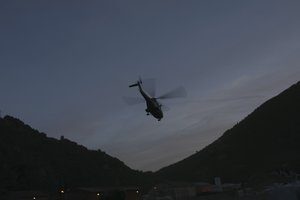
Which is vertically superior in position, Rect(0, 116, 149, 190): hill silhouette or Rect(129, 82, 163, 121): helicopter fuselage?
Rect(0, 116, 149, 190): hill silhouette

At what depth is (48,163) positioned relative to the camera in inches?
6088

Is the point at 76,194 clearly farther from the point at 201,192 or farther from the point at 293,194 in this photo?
the point at 293,194

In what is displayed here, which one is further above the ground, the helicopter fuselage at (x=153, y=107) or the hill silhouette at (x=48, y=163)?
the hill silhouette at (x=48, y=163)

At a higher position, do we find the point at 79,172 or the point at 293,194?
the point at 79,172

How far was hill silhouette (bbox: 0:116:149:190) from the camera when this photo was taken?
123 metres

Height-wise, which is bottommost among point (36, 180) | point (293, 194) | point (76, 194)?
point (293, 194)

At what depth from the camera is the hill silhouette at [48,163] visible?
4850 inches

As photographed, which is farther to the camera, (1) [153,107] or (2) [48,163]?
(2) [48,163]

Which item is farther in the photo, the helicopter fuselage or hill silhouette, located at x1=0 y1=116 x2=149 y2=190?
hill silhouette, located at x1=0 y1=116 x2=149 y2=190

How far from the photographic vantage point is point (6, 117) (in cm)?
18225

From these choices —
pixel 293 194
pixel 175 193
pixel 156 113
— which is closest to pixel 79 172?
pixel 175 193

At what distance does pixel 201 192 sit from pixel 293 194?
91018mm

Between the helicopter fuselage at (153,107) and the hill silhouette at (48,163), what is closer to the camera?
the helicopter fuselage at (153,107)

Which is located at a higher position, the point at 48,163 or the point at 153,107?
the point at 48,163
